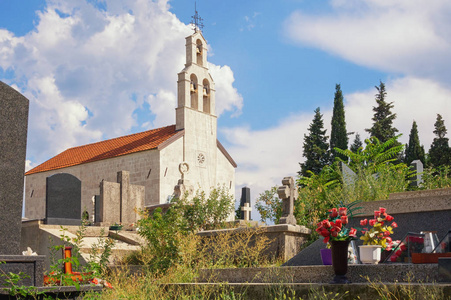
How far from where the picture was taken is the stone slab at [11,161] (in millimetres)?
6105

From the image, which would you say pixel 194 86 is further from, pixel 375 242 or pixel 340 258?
pixel 340 258

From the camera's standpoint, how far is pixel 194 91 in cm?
3206

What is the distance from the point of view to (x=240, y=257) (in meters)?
9.04

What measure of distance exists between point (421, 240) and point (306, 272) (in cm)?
168

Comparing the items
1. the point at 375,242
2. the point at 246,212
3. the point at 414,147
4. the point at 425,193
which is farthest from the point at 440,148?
the point at 375,242

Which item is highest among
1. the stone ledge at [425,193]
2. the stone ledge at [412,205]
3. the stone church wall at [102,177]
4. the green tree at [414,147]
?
the green tree at [414,147]

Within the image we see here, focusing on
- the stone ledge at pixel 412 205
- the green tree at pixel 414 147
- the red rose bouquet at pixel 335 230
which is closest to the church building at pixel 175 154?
the green tree at pixel 414 147

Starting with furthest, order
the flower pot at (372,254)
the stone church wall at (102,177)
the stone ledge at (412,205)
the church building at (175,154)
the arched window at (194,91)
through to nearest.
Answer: the arched window at (194,91) < the church building at (175,154) < the stone church wall at (102,177) < the stone ledge at (412,205) < the flower pot at (372,254)

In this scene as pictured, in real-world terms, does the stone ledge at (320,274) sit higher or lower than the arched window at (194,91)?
lower

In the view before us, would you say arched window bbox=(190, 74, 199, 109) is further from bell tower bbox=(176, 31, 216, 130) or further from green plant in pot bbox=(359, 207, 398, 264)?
green plant in pot bbox=(359, 207, 398, 264)

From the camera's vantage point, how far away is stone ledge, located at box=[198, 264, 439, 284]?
5379 millimetres

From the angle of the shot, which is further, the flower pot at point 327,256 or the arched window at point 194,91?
the arched window at point 194,91

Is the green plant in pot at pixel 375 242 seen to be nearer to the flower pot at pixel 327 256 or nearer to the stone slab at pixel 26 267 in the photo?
the flower pot at pixel 327 256

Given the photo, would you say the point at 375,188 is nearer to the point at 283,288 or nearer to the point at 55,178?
the point at 283,288
